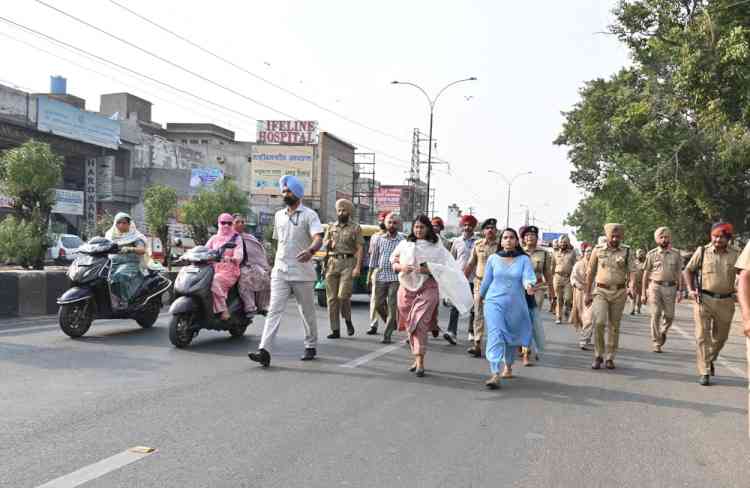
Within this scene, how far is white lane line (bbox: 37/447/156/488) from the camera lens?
395 centimetres

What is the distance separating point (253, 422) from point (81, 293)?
4.87 meters

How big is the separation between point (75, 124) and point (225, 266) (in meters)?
33.0

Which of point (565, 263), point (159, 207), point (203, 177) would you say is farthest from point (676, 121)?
point (203, 177)

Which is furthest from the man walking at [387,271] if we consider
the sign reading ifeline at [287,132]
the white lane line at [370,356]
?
the sign reading ifeline at [287,132]

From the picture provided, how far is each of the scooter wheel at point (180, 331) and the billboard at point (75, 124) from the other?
30.6m

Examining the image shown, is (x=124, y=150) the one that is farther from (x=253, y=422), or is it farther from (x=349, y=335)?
(x=253, y=422)

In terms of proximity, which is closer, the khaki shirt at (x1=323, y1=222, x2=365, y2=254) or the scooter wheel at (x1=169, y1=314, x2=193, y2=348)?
the scooter wheel at (x1=169, y1=314, x2=193, y2=348)

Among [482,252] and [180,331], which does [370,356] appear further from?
[482,252]

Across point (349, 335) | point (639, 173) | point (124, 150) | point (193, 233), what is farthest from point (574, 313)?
point (124, 150)

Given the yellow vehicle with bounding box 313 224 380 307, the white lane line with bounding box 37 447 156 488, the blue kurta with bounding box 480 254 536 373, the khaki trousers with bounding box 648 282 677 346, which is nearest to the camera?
the white lane line with bounding box 37 447 156 488

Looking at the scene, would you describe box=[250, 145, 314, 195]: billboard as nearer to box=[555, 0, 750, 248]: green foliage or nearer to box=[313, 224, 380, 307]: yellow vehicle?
box=[555, 0, 750, 248]: green foliage

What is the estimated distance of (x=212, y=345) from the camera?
9.38 meters

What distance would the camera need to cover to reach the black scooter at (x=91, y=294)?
30.6 ft

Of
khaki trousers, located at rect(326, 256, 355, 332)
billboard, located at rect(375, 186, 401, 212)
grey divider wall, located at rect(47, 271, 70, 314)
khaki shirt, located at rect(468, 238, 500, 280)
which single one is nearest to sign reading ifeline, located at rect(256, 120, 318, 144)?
billboard, located at rect(375, 186, 401, 212)
